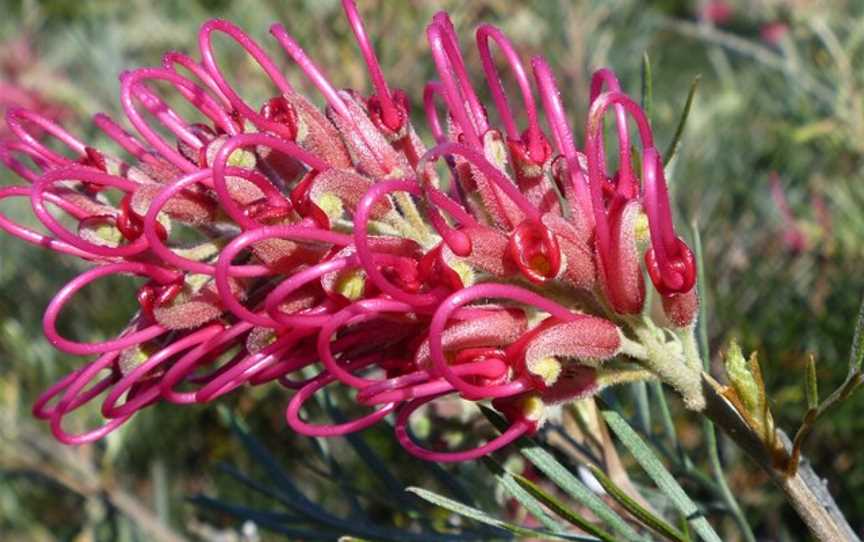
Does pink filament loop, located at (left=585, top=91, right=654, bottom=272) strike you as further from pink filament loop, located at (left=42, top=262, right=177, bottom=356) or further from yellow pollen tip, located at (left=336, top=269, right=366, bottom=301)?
pink filament loop, located at (left=42, top=262, right=177, bottom=356)

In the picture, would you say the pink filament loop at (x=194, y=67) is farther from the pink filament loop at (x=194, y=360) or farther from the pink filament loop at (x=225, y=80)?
the pink filament loop at (x=194, y=360)

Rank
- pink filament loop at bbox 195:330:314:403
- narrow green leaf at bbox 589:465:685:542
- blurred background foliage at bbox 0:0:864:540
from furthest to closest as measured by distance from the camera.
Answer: blurred background foliage at bbox 0:0:864:540 → pink filament loop at bbox 195:330:314:403 → narrow green leaf at bbox 589:465:685:542

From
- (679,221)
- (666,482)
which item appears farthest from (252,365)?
(679,221)

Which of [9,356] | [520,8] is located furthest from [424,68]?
[9,356]

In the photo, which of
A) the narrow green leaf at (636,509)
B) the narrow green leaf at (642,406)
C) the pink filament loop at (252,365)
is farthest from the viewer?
the narrow green leaf at (642,406)

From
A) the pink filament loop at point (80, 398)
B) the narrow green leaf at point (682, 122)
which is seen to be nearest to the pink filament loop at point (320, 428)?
the pink filament loop at point (80, 398)

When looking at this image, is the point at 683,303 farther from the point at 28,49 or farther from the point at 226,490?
the point at 28,49

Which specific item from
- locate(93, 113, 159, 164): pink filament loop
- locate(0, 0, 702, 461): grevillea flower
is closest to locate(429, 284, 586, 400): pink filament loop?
locate(0, 0, 702, 461): grevillea flower
